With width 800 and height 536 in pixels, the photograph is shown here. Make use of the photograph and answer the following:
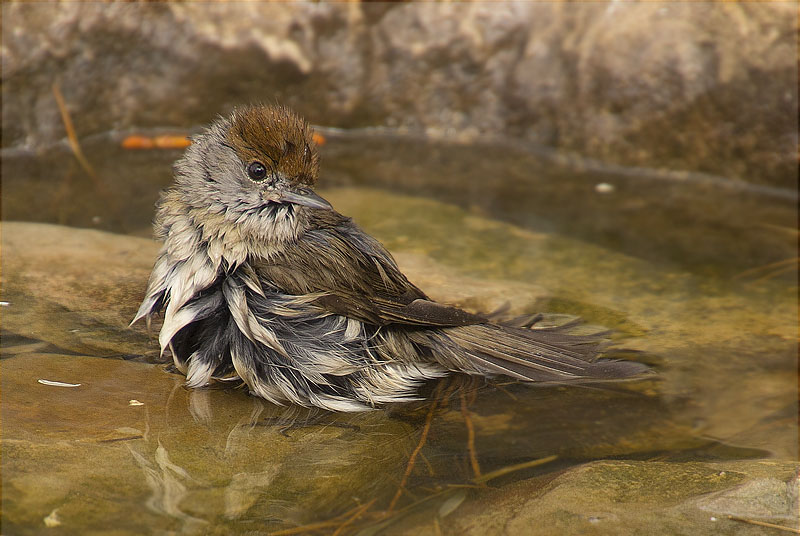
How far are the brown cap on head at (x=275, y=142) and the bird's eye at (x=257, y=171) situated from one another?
0.02m

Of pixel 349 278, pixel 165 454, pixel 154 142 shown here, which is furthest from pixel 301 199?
pixel 154 142

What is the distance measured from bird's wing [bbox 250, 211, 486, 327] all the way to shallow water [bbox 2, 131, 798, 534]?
1.11ft

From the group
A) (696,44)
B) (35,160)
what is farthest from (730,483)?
(35,160)

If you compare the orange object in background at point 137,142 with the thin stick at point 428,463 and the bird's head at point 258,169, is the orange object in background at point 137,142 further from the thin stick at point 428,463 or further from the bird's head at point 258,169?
the thin stick at point 428,463

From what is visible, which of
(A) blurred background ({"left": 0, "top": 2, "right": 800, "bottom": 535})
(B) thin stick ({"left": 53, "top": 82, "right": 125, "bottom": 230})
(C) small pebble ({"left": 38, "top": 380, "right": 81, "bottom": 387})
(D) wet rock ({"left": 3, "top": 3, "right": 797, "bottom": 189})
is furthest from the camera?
(D) wet rock ({"left": 3, "top": 3, "right": 797, "bottom": 189})

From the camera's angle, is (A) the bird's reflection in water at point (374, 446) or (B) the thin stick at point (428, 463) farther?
(B) the thin stick at point (428, 463)

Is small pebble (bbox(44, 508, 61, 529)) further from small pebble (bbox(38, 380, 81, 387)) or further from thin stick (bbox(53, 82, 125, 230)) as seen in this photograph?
thin stick (bbox(53, 82, 125, 230))

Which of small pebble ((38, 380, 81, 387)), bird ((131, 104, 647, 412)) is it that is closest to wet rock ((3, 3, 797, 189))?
bird ((131, 104, 647, 412))

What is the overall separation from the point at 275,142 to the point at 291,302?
59cm

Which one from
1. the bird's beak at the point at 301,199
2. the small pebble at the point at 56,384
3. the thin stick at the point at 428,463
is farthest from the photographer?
the bird's beak at the point at 301,199

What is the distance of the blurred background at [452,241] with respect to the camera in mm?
2459

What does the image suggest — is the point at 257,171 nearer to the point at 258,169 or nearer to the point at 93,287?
the point at 258,169

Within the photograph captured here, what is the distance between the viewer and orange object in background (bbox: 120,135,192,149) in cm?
552

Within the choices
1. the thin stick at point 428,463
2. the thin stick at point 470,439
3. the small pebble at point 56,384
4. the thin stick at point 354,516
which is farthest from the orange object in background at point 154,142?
the thin stick at point 354,516
